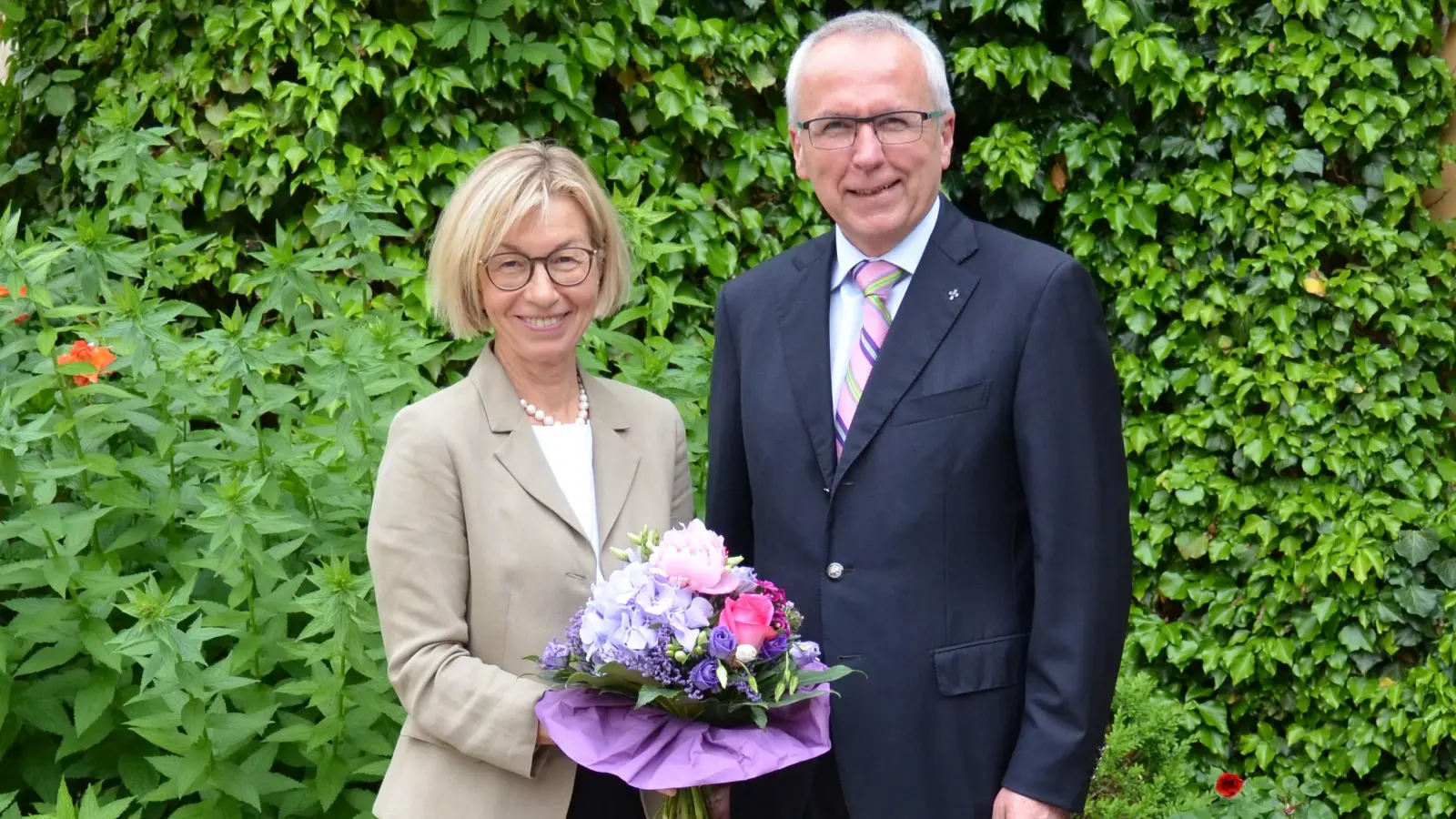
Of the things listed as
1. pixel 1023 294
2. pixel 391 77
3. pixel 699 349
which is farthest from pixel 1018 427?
pixel 391 77

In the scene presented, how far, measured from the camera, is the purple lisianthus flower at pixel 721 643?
2105 mm

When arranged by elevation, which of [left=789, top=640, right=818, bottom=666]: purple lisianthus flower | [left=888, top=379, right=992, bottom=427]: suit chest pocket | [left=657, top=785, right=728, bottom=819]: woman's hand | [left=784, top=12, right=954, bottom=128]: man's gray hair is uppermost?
[left=784, top=12, right=954, bottom=128]: man's gray hair

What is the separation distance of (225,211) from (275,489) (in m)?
1.94

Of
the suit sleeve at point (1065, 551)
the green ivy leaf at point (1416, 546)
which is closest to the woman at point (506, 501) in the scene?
the suit sleeve at point (1065, 551)

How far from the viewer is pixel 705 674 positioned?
6.91 ft

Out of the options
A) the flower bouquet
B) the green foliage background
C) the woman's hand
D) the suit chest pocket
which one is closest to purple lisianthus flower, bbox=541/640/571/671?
Answer: the flower bouquet

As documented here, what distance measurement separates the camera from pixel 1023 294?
2.51 meters

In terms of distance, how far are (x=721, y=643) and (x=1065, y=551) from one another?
0.67m

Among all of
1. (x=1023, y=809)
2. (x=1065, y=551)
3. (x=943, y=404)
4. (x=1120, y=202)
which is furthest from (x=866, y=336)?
(x=1120, y=202)

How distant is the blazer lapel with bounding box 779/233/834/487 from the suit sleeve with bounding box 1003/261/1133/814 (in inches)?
13.7

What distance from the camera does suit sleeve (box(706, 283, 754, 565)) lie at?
2.81m

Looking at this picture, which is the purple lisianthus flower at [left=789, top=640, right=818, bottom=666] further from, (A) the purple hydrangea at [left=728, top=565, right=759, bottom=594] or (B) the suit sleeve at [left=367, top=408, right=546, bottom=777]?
(B) the suit sleeve at [left=367, top=408, right=546, bottom=777]

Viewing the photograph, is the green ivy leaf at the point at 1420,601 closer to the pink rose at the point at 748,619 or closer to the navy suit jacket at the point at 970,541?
the navy suit jacket at the point at 970,541

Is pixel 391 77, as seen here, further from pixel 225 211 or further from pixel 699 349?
pixel 699 349
